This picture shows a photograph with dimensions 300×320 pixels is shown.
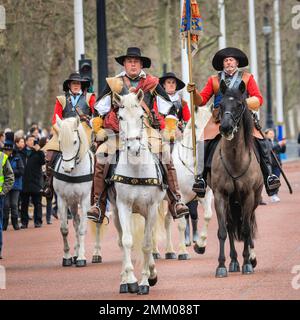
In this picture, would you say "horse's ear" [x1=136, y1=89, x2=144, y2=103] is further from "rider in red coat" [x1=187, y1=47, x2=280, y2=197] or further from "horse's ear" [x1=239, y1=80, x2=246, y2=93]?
"rider in red coat" [x1=187, y1=47, x2=280, y2=197]

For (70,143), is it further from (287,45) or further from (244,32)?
(287,45)

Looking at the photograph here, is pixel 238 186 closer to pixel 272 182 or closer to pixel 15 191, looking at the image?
pixel 272 182

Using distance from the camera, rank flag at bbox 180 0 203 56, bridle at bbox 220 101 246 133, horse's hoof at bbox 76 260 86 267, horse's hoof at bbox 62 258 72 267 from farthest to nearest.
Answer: horse's hoof at bbox 62 258 72 267
horse's hoof at bbox 76 260 86 267
flag at bbox 180 0 203 56
bridle at bbox 220 101 246 133

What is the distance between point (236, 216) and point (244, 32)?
5233 centimetres

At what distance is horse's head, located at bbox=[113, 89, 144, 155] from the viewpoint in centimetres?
1325

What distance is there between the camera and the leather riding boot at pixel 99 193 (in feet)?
47.9

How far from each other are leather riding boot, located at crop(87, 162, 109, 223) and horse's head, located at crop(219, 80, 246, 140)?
1.45 m

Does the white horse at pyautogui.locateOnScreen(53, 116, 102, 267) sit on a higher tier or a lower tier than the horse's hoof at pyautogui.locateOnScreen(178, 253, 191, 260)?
higher

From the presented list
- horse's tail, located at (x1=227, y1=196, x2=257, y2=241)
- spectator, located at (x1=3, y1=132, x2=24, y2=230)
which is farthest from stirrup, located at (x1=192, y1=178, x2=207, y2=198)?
spectator, located at (x1=3, y1=132, x2=24, y2=230)

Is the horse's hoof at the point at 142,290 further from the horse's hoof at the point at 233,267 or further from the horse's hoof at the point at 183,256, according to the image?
the horse's hoof at the point at 183,256

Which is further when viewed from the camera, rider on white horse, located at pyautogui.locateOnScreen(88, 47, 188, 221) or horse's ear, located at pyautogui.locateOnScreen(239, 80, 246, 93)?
horse's ear, located at pyautogui.locateOnScreen(239, 80, 246, 93)

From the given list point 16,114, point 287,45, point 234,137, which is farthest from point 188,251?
point 287,45

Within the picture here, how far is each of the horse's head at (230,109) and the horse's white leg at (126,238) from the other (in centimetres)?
163

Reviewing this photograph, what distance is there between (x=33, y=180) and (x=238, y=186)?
11.7 m
